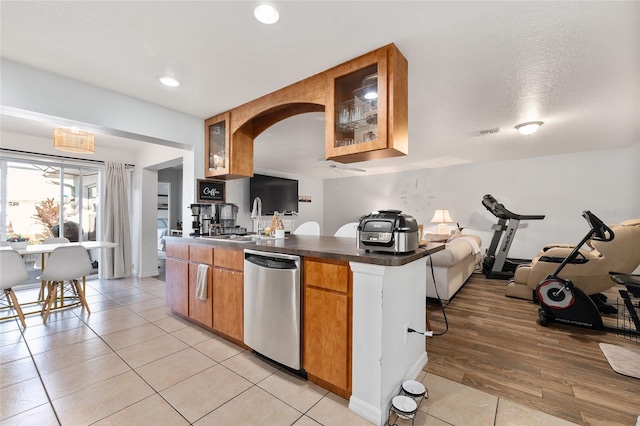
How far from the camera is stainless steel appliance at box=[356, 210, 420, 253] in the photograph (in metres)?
1.59

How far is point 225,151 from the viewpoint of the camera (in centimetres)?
329

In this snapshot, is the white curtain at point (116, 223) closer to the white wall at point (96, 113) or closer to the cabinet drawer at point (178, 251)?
the white wall at point (96, 113)

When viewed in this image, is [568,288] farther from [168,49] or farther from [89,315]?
[89,315]

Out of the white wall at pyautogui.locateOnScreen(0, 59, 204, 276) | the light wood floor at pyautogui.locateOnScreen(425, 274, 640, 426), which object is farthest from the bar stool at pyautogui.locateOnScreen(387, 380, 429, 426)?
the white wall at pyautogui.locateOnScreen(0, 59, 204, 276)

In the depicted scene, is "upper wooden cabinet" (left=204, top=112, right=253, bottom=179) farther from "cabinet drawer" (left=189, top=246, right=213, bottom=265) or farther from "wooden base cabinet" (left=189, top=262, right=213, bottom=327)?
"wooden base cabinet" (left=189, top=262, right=213, bottom=327)

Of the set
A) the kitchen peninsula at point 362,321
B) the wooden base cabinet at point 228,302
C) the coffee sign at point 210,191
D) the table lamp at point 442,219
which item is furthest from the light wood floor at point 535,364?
the table lamp at point 442,219

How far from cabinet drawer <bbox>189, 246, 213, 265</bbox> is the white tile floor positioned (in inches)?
28.0

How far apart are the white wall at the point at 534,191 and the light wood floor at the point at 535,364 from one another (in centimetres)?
355

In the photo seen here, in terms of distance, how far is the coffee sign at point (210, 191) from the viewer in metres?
3.44

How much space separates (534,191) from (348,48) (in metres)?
5.90

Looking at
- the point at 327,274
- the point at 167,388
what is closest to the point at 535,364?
the point at 327,274

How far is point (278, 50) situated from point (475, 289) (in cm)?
421

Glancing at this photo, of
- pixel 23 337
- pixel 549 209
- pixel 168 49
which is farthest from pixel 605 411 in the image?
pixel 549 209

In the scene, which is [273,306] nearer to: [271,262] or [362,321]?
[271,262]
